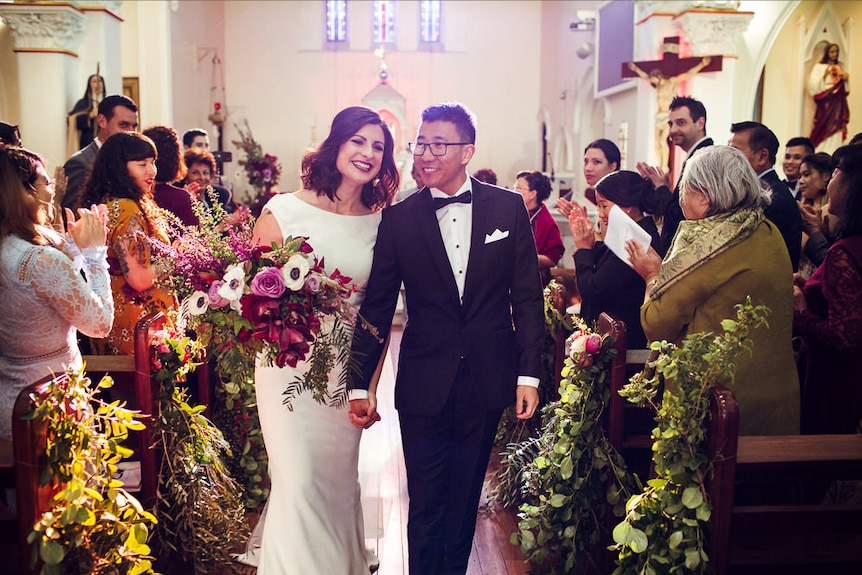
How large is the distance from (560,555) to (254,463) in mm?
1524

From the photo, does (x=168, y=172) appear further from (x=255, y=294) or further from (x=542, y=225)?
(x=542, y=225)

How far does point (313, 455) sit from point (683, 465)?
4.11 ft

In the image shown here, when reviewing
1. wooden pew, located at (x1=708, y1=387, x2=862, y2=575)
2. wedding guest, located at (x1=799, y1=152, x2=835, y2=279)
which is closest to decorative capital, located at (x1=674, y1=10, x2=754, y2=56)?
wedding guest, located at (x1=799, y1=152, x2=835, y2=279)

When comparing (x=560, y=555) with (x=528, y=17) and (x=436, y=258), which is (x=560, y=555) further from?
(x=528, y=17)

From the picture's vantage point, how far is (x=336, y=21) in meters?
19.8

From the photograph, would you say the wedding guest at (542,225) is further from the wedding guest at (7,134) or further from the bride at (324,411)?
the wedding guest at (7,134)

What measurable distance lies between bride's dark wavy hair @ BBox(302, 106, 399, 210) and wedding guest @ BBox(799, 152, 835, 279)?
8.04 ft

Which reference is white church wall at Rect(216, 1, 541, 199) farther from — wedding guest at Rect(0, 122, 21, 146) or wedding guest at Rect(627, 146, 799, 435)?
wedding guest at Rect(627, 146, 799, 435)

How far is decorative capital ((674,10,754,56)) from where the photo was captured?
28.0ft

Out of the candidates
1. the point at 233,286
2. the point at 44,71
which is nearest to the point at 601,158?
the point at 233,286

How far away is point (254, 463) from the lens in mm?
3973

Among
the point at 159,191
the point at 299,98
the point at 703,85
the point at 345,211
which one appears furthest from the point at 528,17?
the point at 345,211

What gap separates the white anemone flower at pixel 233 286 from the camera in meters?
2.47

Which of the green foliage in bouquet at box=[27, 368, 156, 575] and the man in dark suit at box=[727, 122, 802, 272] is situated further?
the man in dark suit at box=[727, 122, 802, 272]
